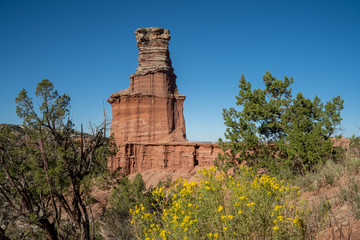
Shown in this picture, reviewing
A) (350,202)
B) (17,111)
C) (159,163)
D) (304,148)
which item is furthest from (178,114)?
(350,202)

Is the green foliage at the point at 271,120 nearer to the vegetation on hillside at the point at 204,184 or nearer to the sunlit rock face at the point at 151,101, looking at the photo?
the vegetation on hillside at the point at 204,184

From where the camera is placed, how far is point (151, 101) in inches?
1773

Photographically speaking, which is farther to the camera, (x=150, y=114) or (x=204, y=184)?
(x=150, y=114)

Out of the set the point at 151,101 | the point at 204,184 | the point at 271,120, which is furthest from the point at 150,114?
the point at 204,184

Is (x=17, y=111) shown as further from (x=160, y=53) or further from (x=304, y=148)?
(x=160, y=53)

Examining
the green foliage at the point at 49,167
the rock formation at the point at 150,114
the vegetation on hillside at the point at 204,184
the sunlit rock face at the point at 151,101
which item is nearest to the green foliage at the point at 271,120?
the vegetation on hillside at the point at 204,184

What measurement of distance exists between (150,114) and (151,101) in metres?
2.65

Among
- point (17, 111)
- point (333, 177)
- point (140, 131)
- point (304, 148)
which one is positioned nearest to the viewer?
point (333, 177)

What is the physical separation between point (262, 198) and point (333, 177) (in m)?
4.14

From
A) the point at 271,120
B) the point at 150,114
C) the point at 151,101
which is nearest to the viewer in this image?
the point at 271,120

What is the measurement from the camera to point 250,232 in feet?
10.0

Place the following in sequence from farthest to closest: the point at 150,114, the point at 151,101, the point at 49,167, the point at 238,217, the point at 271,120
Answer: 1. the point at 151,101
2. the point at 150,114
3. the point at 271,120
4. the point at 49,167
5. the point at 238,217

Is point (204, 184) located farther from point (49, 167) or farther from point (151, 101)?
point (151, 101)

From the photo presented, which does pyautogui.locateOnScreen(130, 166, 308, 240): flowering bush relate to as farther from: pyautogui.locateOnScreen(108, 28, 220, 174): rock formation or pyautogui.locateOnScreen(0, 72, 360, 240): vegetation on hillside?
pyautogui.locateOnScreen(108, 28, 220, 174): rock formation
